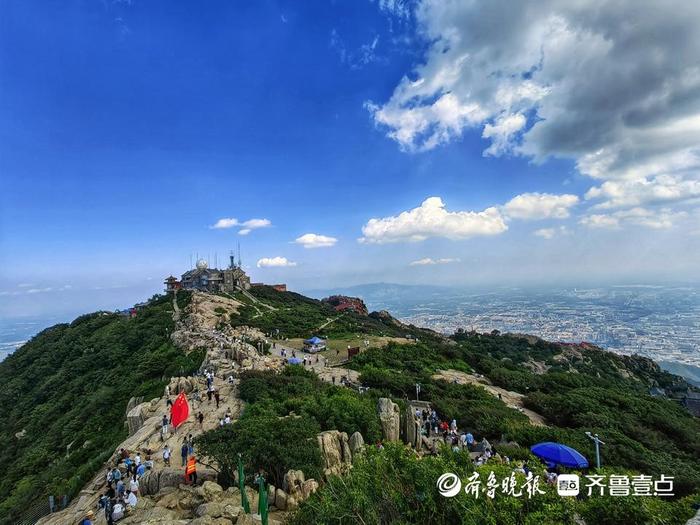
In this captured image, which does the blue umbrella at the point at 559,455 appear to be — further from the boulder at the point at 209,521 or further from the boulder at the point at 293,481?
the boulder at the point at 209,521

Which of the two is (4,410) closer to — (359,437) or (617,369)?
(359,437)

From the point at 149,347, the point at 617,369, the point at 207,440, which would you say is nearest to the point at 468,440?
the point at 207,440

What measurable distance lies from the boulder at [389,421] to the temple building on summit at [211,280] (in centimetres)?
6902

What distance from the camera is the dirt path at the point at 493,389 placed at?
93.7 ft

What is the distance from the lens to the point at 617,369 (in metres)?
61.9

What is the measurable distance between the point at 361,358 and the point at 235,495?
2754cm

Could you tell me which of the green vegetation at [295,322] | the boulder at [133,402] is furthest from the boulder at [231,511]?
the green vegetation at [295,322]

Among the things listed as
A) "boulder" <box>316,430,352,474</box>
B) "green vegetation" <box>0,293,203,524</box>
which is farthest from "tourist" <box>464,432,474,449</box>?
"green vegetation" <box>0,293,203,524</box>

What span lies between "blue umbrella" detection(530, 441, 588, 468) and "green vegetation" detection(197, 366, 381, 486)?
719 cm

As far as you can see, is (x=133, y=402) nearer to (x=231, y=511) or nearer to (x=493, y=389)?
(x=231, y=511)

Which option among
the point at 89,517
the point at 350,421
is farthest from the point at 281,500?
the point at 350,421

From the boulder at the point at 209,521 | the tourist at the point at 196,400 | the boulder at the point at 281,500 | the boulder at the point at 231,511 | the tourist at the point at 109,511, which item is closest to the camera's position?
the boulder at the point at 209,521

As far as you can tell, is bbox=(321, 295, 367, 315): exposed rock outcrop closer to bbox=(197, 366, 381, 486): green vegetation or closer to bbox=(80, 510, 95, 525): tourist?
bbox=(197, 366, 381, 486): green vegetation

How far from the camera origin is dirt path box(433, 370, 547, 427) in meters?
28.6
